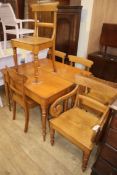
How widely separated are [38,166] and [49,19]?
2375 millimetres

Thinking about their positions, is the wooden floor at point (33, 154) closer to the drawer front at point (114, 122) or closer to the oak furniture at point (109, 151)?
the oak furniture at point (109, 151)

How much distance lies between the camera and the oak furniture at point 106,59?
2.80 meters

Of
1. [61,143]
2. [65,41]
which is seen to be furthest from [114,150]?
[65,41]

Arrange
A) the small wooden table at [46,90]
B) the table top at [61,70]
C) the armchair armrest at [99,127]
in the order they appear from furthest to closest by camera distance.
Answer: the table top at [61,70]
the small wooden table at [46,90]
the armchair armrest at [99,127]

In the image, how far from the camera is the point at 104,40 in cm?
301

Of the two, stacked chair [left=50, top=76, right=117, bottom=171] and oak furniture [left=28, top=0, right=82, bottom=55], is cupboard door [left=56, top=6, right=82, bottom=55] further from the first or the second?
stacked chair [left=50, top=76, right=117, bottom=171]

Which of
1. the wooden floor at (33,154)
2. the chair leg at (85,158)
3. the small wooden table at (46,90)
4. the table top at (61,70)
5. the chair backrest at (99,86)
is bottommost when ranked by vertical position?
the wooden floor at (33,154)

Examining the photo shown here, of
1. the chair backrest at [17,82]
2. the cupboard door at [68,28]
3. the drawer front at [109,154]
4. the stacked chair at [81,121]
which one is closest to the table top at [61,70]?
the chair backrest at [17,82]

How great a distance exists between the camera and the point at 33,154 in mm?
1626

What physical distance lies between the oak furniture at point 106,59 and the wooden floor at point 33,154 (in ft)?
5.27

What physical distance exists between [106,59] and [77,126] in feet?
5.79

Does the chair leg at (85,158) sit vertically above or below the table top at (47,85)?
below

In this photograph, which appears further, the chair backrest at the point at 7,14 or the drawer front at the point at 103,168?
the chair backrest at the point at 7,14

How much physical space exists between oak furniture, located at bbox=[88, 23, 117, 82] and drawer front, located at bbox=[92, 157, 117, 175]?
6.12 feet
